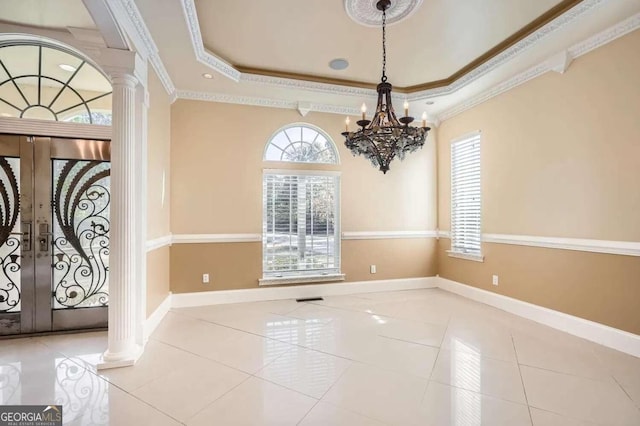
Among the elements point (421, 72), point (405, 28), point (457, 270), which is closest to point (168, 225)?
point (405, 28)

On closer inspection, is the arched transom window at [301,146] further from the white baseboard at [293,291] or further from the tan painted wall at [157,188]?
the white baseboard at [293,291]

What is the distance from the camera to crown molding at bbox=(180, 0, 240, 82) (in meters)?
2.65

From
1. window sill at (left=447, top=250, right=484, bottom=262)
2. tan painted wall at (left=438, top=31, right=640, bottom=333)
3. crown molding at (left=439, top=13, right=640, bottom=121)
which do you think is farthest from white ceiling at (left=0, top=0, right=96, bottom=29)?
window sill at (left=447, top=250, right=484, bottom=262)

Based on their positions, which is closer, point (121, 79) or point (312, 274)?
point (121, 79)

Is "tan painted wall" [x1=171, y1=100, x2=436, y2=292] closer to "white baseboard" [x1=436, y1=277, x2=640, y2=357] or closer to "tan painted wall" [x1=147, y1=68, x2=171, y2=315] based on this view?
"tan painted wall" [x1=147, y1=68, x2=171, y2=315]

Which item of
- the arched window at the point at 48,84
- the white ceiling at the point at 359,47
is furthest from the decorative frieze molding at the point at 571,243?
the arched window at the point at 48,84

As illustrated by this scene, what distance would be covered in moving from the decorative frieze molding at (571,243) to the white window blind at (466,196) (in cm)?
30

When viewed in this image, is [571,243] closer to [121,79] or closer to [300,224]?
[300,224]

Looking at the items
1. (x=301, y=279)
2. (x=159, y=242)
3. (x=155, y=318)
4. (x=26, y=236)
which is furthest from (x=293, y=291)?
(x=26, y=236)

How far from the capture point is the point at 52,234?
3.31 metres

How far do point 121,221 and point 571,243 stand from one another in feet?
14.8

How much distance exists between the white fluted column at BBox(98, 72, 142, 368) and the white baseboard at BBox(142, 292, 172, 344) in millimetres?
318

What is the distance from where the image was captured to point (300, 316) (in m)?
3.94

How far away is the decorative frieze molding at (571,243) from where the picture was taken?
9.41ft
